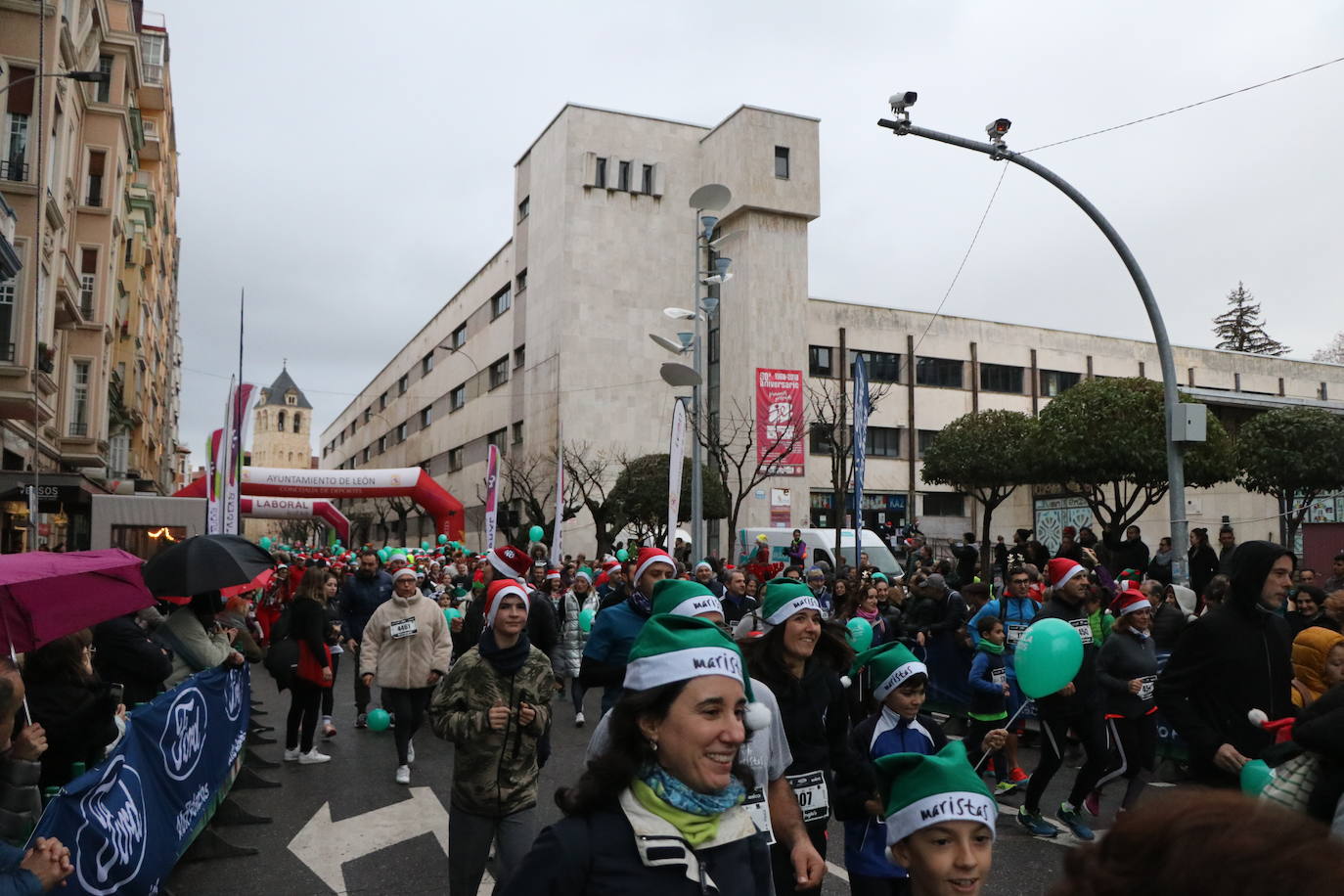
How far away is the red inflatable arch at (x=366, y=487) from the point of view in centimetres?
3375

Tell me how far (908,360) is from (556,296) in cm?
1729

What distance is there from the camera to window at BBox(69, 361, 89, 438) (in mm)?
30625

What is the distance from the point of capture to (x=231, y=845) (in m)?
6.87

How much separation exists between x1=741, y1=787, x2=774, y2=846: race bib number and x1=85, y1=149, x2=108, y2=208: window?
1360 inches

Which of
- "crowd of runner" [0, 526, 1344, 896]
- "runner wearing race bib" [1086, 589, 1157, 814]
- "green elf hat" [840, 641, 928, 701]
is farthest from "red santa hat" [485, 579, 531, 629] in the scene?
"runner wearing race bib" [1086, 589, 1157, 814]

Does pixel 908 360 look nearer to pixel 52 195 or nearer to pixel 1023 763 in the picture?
pixel 52 195

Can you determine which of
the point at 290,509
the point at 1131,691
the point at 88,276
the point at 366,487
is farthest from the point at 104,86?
the point at 1131,691

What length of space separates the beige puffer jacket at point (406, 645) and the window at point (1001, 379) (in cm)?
4569

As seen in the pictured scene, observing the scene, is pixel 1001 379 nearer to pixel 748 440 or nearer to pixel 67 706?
pixel 748 440

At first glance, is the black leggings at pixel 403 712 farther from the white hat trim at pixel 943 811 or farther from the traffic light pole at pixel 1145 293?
the traffic light pole at pixel 1145 293

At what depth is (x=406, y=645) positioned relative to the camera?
28.9ft

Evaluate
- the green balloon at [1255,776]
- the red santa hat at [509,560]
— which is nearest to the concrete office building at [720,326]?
the red santa hat at [509,560]

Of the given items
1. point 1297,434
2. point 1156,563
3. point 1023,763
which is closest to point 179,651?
point 1023,763

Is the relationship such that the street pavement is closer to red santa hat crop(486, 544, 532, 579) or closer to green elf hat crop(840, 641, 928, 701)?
green elf hat crop(840, 641, 928, 701)
